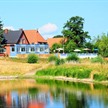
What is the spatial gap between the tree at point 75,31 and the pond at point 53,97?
4552cm

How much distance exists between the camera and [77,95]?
42.5 m

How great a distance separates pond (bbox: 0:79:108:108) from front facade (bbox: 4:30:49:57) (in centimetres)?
3843

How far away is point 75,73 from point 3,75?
48.7ft

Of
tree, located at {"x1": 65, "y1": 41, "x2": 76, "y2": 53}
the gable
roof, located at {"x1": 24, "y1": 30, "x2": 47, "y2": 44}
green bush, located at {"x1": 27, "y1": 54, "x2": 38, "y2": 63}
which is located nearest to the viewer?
green bush, located at {"x1": 27, "y1": 54, "x2": 38, "y2": 63}

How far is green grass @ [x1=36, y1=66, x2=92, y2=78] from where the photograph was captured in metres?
59.7

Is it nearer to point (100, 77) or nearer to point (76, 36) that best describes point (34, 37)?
point (76, 36)

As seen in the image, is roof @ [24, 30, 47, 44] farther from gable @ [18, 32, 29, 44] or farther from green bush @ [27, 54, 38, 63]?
green bush @ [27, 54, 38, 63]

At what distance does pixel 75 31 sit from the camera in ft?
321

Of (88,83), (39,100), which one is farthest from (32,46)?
(39,100)

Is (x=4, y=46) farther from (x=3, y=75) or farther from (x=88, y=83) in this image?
(x=88, y=83)

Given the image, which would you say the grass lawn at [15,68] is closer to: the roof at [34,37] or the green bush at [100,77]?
the green bush at [100,77]

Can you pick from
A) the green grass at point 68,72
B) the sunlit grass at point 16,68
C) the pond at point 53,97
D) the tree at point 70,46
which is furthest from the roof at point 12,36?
the pond at point 53,97

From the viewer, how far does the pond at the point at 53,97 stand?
35.6m

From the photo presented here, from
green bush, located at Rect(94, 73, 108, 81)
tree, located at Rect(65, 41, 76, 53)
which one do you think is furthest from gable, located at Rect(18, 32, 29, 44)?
green bush, located at Rect(94, 73, 108, 81)
